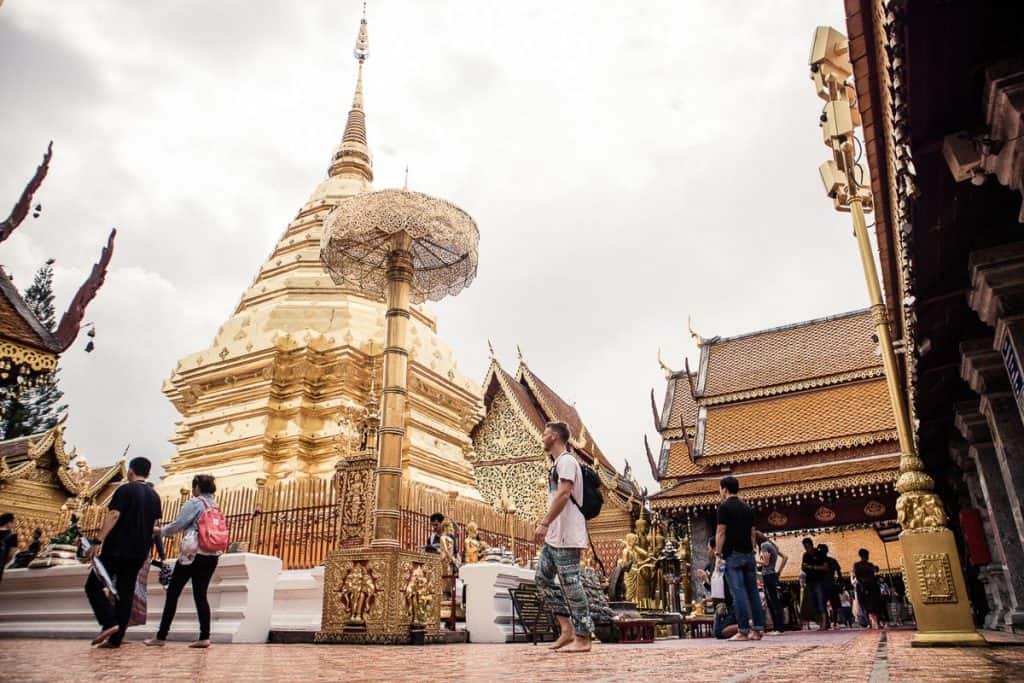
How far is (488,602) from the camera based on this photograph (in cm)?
681

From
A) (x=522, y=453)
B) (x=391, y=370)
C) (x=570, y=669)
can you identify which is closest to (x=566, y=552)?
(x=570, y=669)

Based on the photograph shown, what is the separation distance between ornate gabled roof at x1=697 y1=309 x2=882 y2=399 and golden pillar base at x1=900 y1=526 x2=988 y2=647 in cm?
1384

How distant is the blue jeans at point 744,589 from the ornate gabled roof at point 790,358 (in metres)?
12.5

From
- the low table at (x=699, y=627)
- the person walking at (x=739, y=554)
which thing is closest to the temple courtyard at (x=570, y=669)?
the person walking at (x=739, y=554)

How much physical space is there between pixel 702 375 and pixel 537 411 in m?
5.47

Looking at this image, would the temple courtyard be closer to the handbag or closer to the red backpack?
the red backpack

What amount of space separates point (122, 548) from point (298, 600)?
10.8 ft

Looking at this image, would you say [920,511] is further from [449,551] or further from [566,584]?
[449,551]

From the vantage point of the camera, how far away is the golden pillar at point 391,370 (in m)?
5.89

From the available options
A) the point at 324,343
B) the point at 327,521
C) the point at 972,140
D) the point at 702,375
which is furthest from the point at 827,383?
the point at 972,140

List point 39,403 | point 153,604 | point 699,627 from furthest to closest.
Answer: point 39,403 < point 699,627 < point 153,604

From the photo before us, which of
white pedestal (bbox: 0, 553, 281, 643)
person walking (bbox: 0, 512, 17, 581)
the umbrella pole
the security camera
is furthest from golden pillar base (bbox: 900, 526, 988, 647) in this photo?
person walking (bbox: 0, 512, 17, 581)

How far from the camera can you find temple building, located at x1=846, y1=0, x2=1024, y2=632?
2.82 m

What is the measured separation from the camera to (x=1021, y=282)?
430 centimetres
